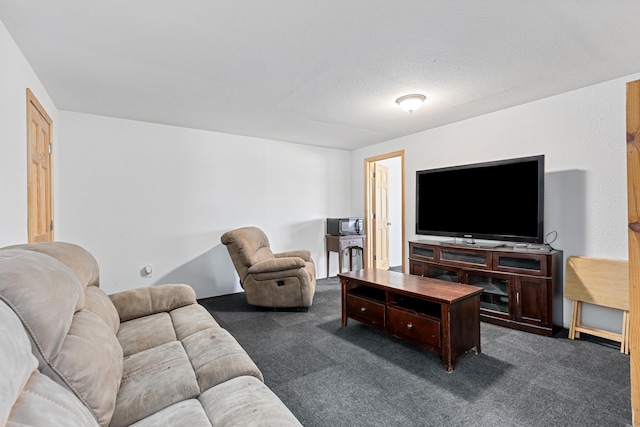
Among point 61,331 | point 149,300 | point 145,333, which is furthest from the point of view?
point 149,300

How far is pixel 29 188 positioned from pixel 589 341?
15.0 feet

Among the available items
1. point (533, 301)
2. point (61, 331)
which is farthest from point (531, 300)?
point (61, 331)

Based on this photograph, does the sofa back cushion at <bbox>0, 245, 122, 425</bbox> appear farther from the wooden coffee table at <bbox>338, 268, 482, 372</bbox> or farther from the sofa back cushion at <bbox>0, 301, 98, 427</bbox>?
the wooden coffee table at <bbox>338, 268, 482, 372</bbox>

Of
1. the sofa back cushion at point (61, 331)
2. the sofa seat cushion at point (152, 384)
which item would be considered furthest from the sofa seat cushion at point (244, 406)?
the sofa back cushion at point (61, 331)

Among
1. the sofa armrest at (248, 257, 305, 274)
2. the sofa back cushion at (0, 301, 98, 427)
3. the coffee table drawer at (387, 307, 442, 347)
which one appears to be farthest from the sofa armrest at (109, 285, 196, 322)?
the coffee table drawer at (387, 307, 442, 347)

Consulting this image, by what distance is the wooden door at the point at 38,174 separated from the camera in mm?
2162

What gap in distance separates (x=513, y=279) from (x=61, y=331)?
3297 mm

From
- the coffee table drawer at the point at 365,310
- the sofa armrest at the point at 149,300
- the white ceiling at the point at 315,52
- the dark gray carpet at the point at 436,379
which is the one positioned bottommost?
the dark gray carpet at the point at 436,379

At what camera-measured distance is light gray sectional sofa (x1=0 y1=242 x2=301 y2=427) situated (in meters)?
0.76

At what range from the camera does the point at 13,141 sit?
6.09 ft

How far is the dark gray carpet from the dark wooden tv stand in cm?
15

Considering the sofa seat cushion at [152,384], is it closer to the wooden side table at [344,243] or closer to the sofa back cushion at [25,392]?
the sofa back cushion at [25,392]

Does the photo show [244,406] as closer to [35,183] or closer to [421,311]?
[421,311]

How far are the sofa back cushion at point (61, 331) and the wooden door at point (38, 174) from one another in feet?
4.70
